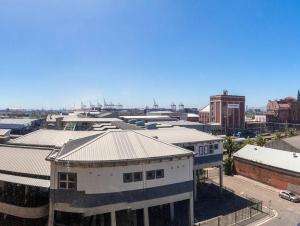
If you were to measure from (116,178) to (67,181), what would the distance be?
15.0 ft

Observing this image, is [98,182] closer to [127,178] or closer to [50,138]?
[127,178]

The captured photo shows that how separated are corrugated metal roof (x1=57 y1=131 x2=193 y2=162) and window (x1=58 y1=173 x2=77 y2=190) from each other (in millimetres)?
1599

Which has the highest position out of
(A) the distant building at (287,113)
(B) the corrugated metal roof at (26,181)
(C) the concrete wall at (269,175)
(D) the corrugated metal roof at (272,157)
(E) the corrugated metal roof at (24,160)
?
(A) the distant building at (287,113)

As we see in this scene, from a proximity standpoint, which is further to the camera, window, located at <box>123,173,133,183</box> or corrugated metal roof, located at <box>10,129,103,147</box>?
corrugated metal roof, located at <box>10,129,103,147</box>

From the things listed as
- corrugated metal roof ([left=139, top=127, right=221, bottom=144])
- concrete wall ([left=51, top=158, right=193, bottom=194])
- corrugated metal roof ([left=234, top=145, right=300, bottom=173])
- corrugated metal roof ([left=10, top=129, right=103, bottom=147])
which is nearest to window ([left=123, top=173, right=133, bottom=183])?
concrete wall ([left=51, top=158, right=193, bottom=194])

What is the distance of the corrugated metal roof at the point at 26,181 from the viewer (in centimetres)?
3285

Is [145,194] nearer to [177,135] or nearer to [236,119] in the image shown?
[177,135]

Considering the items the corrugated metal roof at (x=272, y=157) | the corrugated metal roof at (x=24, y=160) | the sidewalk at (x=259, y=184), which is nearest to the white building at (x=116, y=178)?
the corrugated metal roof at (x=24, y=160)

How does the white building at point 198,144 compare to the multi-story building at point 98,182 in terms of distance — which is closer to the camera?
the multi-story building at point 98,182

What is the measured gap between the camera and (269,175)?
56.4m

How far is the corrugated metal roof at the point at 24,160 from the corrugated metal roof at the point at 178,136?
47.2ft

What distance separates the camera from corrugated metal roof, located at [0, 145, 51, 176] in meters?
36.3

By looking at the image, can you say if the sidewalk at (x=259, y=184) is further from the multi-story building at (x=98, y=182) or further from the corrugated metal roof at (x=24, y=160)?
the corrugated metal roof at (x=24, y=160)

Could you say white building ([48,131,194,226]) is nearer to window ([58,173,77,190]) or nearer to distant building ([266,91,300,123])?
window ([58,173,77,190])
